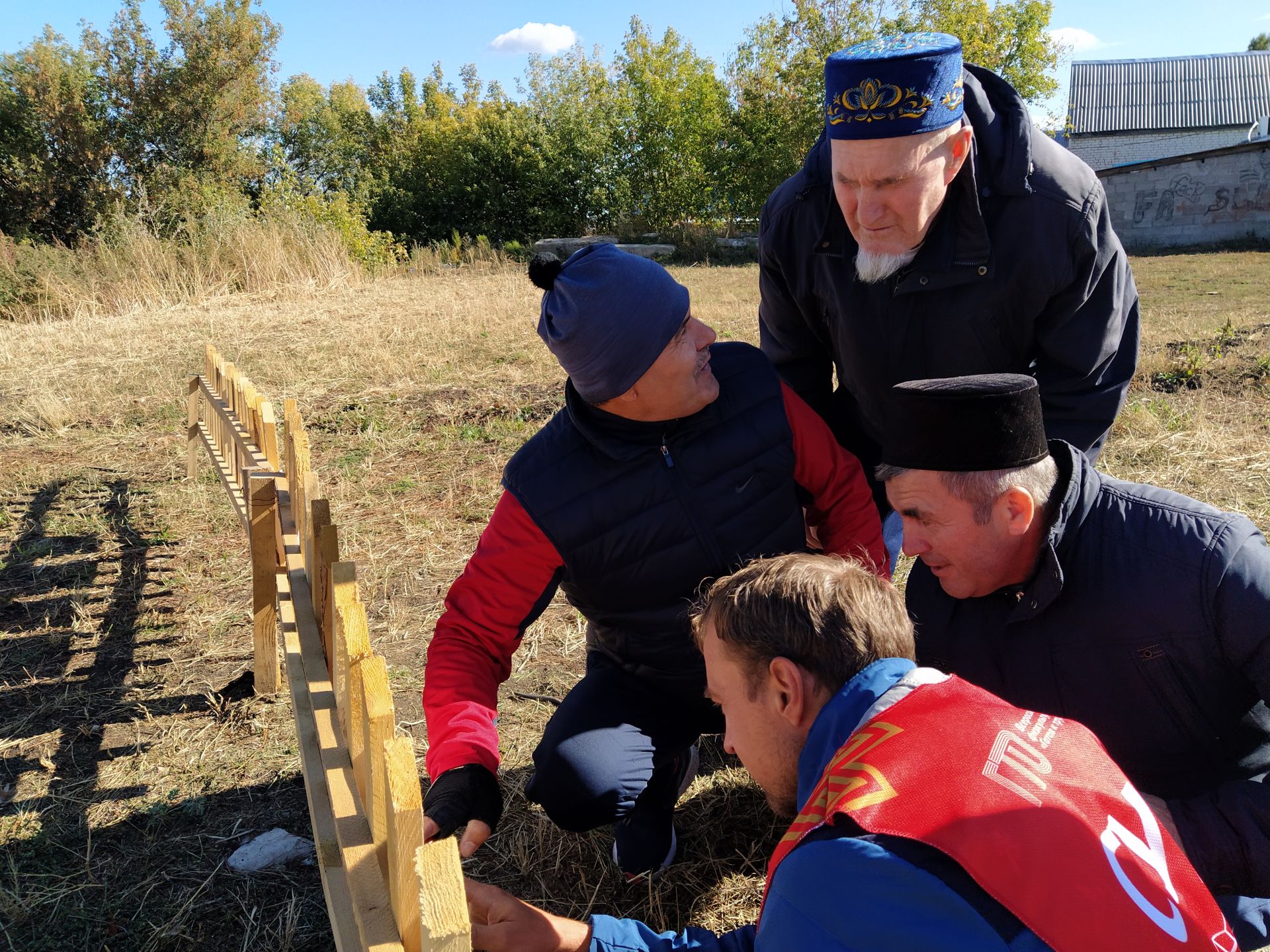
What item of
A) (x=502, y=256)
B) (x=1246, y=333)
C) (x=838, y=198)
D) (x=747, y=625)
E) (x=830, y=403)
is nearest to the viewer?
(x=747, y=625)

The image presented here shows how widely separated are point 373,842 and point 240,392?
2912 mm

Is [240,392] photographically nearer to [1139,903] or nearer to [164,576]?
[164,576]

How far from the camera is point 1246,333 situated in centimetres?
845

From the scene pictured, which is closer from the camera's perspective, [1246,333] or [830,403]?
[830,403]

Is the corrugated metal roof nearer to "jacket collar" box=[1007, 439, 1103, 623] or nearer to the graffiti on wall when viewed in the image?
the graffiti on wall

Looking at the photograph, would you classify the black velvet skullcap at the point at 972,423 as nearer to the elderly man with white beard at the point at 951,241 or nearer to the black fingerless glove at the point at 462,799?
the elderly man with white beard at the point at 951,241

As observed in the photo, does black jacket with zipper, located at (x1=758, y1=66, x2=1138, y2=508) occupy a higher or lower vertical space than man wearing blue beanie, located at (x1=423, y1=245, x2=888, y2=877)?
higher

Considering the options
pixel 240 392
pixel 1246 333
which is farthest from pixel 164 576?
pixel 1246 333

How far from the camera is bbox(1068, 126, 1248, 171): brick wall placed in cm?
3425

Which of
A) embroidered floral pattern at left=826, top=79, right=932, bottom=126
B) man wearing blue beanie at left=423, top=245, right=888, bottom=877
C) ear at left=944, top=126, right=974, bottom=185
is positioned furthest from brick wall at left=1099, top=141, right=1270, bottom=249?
man wearing blue beanie at left=423, top=245, right=888, bottom=877

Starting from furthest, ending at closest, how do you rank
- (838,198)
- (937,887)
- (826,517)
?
Answer: (826,517)
(838,198)
(937,887)

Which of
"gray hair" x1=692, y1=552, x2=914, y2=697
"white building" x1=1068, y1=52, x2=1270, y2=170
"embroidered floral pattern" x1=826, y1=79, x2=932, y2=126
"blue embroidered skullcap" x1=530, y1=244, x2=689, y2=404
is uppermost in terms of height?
"white building" x1=1068, y1=52, x2=1270, y2=170

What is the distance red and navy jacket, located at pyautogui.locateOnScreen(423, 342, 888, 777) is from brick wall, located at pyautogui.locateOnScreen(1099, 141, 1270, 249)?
21780 mm

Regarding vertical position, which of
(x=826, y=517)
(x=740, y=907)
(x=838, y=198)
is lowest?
(x=740, y=907)
